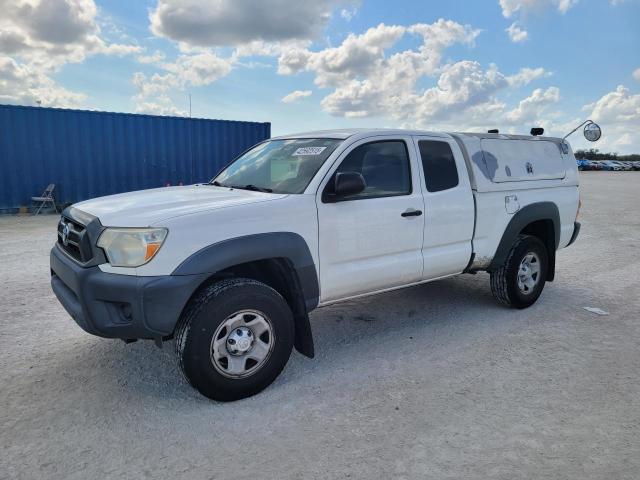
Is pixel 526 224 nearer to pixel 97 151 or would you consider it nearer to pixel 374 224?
pixel 374 224

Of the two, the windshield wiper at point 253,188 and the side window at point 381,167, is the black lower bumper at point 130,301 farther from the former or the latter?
the side window at point 381,167

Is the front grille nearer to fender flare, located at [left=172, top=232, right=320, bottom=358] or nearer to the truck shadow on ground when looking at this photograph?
fender flare, located at [left=172, top=232, right=320, bottom=358]

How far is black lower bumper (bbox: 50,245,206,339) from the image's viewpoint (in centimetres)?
287

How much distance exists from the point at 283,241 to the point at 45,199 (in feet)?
36.0

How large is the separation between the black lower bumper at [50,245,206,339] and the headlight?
0.10 m

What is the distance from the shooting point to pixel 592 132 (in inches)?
298

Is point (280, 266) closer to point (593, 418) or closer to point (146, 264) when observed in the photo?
point (146, 264)

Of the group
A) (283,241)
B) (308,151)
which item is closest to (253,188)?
(308,151)

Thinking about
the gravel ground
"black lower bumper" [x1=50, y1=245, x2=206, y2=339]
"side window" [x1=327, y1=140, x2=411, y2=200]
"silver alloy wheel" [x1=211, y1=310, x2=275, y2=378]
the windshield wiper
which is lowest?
the gravel ground

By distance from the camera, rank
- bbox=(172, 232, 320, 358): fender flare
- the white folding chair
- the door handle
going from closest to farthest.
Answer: bbox=(172, 232, 320, 358): fender flare, the door handle, the white folding chair

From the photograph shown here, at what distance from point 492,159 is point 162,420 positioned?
12.5 feet

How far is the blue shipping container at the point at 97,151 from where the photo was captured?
39.9 feet

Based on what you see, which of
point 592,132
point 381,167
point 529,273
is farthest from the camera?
point 592,132

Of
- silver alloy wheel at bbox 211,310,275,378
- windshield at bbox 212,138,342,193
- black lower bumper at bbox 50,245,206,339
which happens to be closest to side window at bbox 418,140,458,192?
windshield at bbox 212,138,342,193
